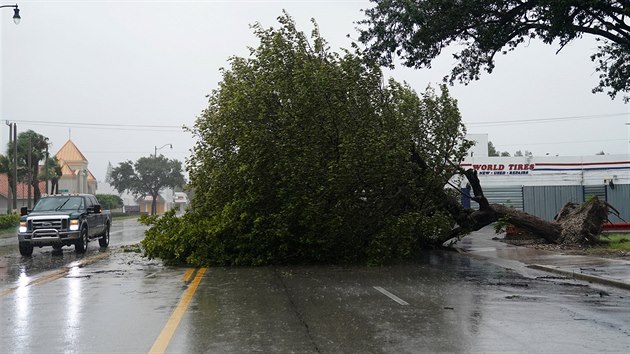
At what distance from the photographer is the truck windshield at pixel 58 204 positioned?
20413 millimetres

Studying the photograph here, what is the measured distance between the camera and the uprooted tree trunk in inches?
768

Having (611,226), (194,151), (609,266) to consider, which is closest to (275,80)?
(194,151)

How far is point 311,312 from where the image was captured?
9219 mm

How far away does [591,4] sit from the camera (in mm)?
13398

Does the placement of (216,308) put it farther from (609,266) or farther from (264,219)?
(609,266)

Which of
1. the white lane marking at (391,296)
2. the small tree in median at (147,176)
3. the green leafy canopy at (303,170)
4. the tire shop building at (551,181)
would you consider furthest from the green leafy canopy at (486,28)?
the small tree in median at (147,176)

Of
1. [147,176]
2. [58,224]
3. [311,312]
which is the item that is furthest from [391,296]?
[147,176]

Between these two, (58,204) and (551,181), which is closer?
(58,204)

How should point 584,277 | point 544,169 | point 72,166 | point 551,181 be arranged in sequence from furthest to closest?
point 72,166 → point 544,169 → point 551,181 → point 584,277

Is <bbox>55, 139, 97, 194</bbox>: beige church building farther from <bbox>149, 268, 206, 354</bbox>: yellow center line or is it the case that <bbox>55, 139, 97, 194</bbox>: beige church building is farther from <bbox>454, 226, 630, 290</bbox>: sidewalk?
<bbox>149, 268, 206, 354</bbox>: yellow center line

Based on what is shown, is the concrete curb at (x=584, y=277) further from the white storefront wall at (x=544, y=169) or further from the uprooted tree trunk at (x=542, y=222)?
the white storefront wall at (x=544, y=169)

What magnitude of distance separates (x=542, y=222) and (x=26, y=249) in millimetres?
17616

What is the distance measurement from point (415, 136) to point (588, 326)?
10.6m

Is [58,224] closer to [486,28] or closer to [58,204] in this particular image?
[58,204]
